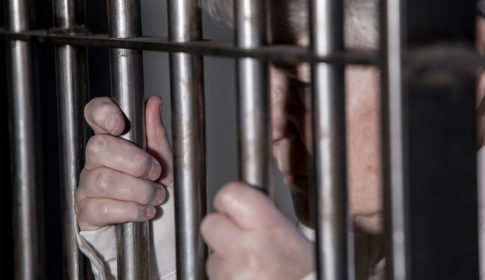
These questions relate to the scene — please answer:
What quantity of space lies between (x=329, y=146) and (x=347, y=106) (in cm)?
24

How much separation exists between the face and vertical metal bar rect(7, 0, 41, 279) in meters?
0.27

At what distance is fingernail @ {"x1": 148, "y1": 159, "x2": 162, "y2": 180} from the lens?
80cm

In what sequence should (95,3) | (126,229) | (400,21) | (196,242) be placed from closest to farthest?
1. (400,21)
2. (196,242)
3. (126,229)
4. (95,3)

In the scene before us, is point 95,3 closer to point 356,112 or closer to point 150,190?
point 150,190

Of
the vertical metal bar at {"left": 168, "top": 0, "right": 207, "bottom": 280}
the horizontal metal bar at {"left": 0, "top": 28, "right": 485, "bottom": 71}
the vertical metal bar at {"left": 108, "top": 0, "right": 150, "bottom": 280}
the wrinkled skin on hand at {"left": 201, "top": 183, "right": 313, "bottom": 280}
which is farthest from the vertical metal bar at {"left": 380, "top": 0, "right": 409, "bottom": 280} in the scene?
the vertical metal bar at {"left": 108, "top": 0, "right": 150, "bottom": 280}

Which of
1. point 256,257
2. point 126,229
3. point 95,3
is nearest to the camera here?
point 256,257

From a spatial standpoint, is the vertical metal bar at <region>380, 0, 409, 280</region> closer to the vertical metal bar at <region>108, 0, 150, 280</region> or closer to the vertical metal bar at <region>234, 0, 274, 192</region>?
the vertical metal bar at <region>234, 0, 274, 192</region>

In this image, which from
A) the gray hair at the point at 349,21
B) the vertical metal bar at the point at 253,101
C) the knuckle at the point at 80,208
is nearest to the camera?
the vertical metal bar at the point at 253,101

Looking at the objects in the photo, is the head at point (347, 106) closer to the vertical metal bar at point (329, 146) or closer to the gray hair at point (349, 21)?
the gray hair at point (349, 21)

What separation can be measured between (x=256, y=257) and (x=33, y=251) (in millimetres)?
412

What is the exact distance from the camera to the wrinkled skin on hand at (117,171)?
0.74m

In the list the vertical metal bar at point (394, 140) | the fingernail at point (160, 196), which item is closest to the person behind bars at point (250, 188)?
the fingernail at point (160, 196)


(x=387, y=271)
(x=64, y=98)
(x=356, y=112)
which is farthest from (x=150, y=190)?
(x=387, y=271)

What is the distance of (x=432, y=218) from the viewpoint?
0.40 metres
